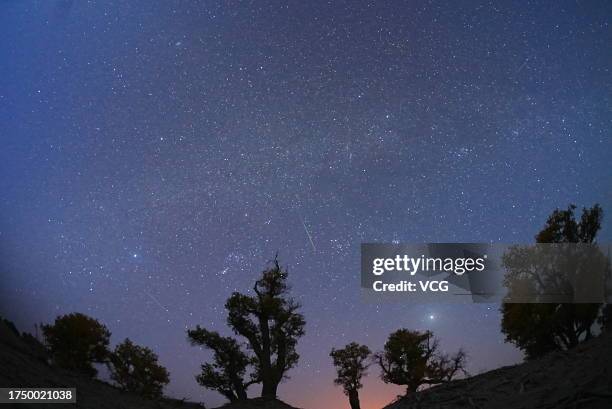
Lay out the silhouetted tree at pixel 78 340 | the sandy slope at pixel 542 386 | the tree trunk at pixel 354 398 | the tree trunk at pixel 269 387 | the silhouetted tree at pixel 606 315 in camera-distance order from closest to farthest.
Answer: the sandy slope at pixel 542 386 < the silhouetted tree at pixel 606 315 < the tree trunk at pixel 269 387 < the tree trunk at pixel 354 398 < the silhouetted tree at pixel 78 340

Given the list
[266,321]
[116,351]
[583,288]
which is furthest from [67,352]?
[583,288]

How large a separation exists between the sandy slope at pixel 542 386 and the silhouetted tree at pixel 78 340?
106 feet

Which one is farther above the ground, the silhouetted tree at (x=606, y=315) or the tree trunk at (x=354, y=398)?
→ the silhouetted tree at (x=606, y=315)

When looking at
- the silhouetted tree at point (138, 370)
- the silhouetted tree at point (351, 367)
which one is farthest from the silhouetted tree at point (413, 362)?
the silhouetted tree at point (138, 370)

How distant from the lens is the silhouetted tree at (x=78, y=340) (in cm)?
3794

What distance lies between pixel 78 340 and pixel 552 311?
129ft

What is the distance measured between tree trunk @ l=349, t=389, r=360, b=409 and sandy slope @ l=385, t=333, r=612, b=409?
16597 millimetres

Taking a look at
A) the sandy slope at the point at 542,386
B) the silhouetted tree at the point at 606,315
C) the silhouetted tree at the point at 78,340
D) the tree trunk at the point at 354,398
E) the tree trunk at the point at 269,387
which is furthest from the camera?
the silhouetted tree at the point at 78,340

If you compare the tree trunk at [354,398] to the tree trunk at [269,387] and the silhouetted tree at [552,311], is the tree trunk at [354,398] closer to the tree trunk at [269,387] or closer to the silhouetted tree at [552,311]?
the tree trunk at [269,387]

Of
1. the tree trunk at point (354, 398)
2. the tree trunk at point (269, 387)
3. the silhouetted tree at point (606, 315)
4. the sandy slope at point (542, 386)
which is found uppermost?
the silhouetted tree at point (606, 315)

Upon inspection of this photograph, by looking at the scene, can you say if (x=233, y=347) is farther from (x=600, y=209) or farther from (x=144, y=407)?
(x=600, y=209)

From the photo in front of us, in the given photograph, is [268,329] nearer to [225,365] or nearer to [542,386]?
[225,365]

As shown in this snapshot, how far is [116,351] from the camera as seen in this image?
40094 mm

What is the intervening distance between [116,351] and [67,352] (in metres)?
4.15
